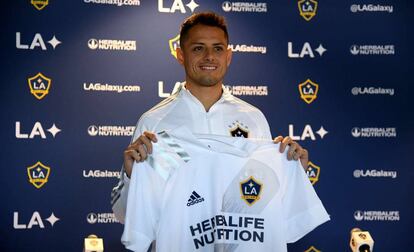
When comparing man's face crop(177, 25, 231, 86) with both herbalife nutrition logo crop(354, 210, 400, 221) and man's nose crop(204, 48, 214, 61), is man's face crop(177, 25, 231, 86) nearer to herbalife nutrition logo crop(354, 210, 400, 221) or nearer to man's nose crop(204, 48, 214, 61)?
man's nose crop(204, 48, 214, 61)

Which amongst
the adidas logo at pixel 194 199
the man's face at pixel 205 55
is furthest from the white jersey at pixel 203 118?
the adidas logo at pixel 194 199

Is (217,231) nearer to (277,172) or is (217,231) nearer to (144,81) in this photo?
(277,172)

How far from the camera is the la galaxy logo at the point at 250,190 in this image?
2900 millimetres

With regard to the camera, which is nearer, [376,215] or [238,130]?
[238,130]

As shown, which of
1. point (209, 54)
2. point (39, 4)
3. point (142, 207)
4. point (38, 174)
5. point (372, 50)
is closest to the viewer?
point (142, 207)

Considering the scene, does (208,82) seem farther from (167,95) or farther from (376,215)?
(376,215)

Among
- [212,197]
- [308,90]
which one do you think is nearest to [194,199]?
[212,197]

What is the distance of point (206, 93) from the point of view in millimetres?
3168

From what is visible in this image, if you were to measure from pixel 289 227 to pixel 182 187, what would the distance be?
1.78 ft

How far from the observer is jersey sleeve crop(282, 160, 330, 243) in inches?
117

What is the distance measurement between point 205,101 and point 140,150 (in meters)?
0.51

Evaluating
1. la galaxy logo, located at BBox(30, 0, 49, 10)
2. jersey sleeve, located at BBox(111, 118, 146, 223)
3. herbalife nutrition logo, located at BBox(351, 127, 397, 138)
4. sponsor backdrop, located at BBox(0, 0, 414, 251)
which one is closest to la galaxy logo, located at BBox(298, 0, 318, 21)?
sponsor backdrop, located at BBox(0, 0, 414, 251)

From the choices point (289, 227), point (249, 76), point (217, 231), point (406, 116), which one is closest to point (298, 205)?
point (289, 227)

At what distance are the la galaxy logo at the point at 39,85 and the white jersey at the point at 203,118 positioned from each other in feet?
6.40
